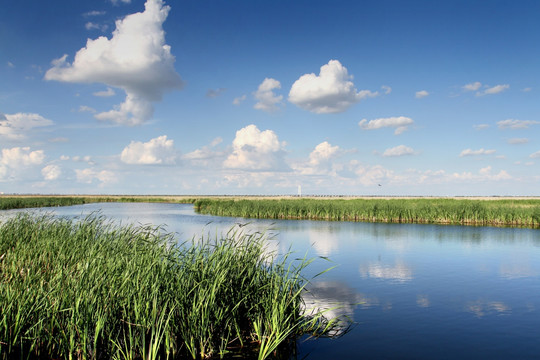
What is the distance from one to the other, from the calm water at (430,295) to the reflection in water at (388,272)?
1.6 inches

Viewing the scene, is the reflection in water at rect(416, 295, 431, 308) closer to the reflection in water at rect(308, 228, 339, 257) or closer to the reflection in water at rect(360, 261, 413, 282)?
the reflection in water at rect(360, 261, 413, 282)

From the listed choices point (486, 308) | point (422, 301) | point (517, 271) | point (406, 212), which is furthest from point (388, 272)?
point (406, 212)

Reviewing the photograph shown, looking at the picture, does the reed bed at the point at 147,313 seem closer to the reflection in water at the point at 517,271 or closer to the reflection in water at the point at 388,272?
the reflection in water at the point at 388,272

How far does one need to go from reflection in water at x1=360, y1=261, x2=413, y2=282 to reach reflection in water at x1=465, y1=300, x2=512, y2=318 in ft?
10.9

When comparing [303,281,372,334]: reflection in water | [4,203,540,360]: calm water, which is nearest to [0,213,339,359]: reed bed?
[4,203,540,360]: calm water

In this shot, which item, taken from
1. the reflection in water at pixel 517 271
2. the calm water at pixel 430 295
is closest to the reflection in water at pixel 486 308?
the calm water at pixel 430 295

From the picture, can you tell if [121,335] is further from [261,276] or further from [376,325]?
[376,325]

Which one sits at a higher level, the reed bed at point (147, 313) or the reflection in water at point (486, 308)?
the reed bed at point (147, 313)

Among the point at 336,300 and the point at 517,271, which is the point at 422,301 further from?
the point at 517,271

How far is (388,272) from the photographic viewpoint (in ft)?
54.8

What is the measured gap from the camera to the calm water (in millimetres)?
8719

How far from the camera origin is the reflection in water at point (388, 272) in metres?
15.8

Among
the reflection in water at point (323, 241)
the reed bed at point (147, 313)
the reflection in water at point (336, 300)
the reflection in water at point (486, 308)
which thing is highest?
the reed bed at point (147, 313)

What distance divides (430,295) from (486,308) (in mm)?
A: 1785
